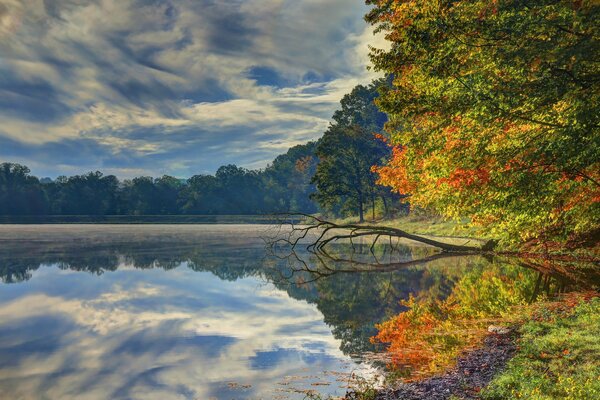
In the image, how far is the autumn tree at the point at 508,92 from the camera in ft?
38.0

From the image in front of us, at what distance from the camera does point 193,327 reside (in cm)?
1441

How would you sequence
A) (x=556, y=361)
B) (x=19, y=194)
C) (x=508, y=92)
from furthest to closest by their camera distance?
(x=19, y=194) < (x=508, y=92) < (x=556, y=361)

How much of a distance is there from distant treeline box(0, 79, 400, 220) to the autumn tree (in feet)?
198

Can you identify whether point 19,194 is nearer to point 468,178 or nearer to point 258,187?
point 258,187

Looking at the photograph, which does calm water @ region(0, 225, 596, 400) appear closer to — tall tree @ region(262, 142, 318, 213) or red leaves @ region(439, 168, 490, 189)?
red leaves @ region(439, 168, 490, 189)

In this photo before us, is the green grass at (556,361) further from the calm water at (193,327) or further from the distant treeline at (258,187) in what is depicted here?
the distant treeline at (258,187)

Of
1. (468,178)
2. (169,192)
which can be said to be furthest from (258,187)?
(468,178)

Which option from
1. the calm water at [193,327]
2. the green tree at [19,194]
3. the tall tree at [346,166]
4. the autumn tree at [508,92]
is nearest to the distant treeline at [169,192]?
the green tree at [19,194]

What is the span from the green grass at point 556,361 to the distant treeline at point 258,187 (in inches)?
2575

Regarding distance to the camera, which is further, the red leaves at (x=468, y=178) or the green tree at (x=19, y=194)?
the green tree at (x=19, y=194)

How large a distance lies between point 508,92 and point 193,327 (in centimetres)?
1101

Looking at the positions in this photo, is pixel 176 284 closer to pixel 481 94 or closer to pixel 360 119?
pixel 481 94

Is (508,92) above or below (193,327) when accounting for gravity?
above

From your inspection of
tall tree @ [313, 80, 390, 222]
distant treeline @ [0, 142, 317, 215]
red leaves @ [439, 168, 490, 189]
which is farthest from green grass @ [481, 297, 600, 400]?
distant treeline @ [0, 142, 317, 215]
